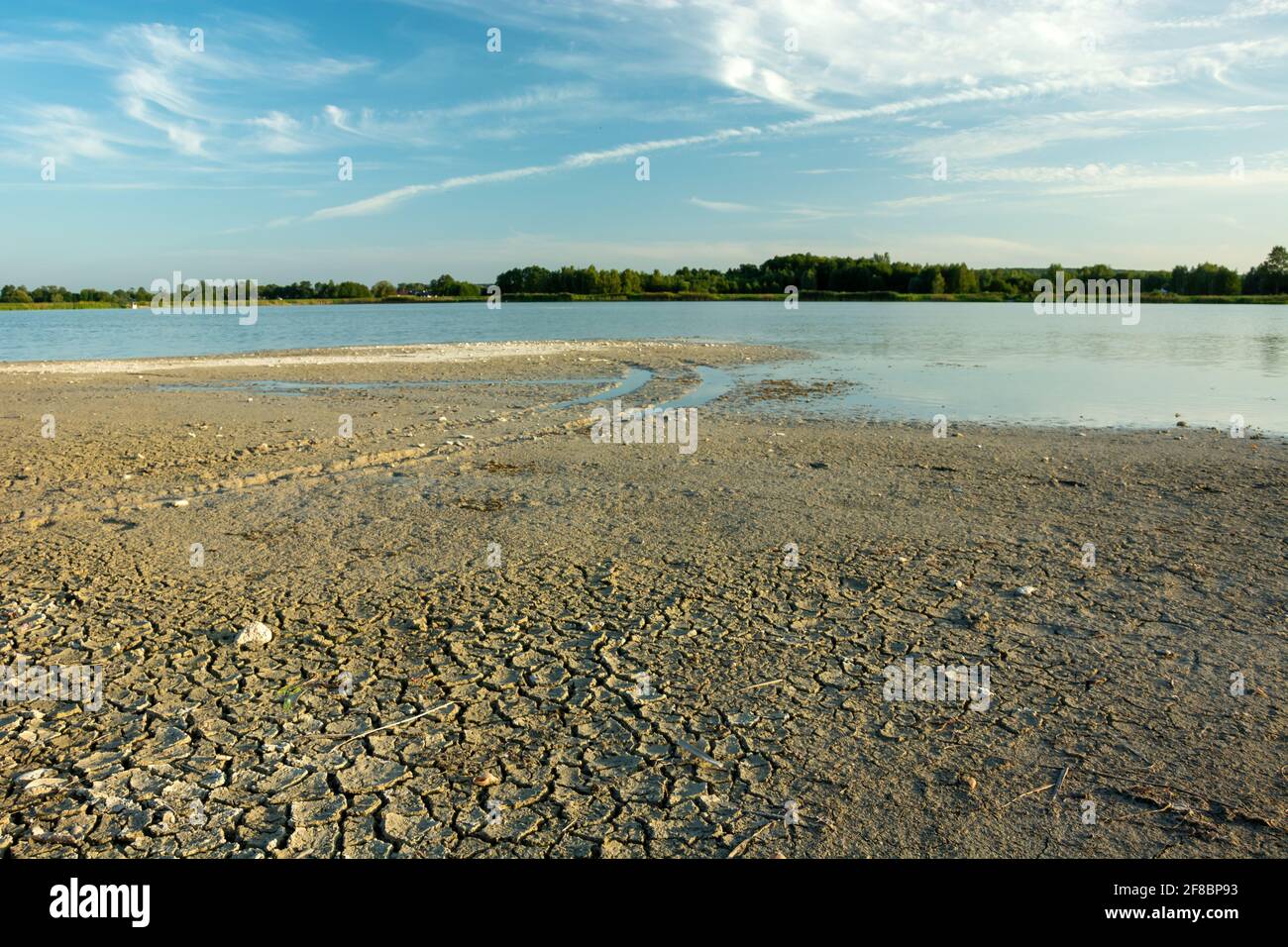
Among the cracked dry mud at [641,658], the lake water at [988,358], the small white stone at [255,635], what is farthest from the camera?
the lake water at [988,358]

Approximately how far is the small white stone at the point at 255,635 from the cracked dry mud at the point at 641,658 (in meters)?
0.15

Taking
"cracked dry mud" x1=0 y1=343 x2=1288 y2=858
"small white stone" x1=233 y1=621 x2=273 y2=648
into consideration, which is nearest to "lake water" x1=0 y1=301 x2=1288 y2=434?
"cracked dry mud" x1=0 y1=343 x2=1288 y2=858

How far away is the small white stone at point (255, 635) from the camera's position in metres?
4.85

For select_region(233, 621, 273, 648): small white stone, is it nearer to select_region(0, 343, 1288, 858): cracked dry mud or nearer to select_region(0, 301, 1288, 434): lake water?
select_region(0, 343, 1288, 858): cracked dry mud

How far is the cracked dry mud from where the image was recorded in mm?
3232

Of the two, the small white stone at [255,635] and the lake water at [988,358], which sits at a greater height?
the lake water at [988,358]

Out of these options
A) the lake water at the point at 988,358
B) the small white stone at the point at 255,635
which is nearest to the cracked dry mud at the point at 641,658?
the small white stone at the point at 255,635

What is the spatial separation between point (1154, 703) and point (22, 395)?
811 inches

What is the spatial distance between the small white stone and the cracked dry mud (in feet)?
0.50

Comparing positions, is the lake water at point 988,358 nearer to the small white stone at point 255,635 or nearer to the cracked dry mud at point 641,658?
the cracked dry mud at point 641,658

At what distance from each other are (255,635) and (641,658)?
231 centimetres

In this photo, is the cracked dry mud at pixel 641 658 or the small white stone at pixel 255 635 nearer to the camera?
the cracked dry mud at pixel 641 658
